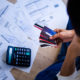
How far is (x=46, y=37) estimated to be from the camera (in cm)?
85

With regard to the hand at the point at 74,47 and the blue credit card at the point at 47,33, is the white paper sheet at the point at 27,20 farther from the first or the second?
the hand at the point at 74,47

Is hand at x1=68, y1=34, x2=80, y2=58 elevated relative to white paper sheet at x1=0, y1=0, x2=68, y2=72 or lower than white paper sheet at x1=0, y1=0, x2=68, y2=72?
lower

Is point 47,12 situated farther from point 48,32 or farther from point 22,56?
point 22,56

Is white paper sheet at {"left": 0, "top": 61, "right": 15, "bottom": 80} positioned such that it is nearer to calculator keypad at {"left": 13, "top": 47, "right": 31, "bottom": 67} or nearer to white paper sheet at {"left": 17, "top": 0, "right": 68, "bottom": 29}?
calculator keypad at {"left": 13, "top": 47, "right": 31, "bottom": 67}

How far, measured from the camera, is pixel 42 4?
0.91m

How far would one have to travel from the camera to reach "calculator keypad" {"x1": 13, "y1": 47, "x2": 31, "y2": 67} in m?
0.76

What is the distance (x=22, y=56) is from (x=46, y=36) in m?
0.17

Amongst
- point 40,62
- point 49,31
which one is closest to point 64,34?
point 49,31

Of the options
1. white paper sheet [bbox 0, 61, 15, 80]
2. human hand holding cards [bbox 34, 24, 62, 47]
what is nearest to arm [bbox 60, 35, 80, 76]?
human hand holding cards [bbox 34, 24, 62, 47]

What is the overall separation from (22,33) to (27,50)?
92mm

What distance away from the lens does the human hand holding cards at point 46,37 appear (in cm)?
84

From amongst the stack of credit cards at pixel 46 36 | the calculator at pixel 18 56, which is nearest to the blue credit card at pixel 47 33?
the stack of credit cards at pixel 46 36

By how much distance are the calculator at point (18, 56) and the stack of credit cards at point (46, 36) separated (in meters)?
0.09

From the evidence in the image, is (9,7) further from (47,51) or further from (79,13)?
(79,13)
